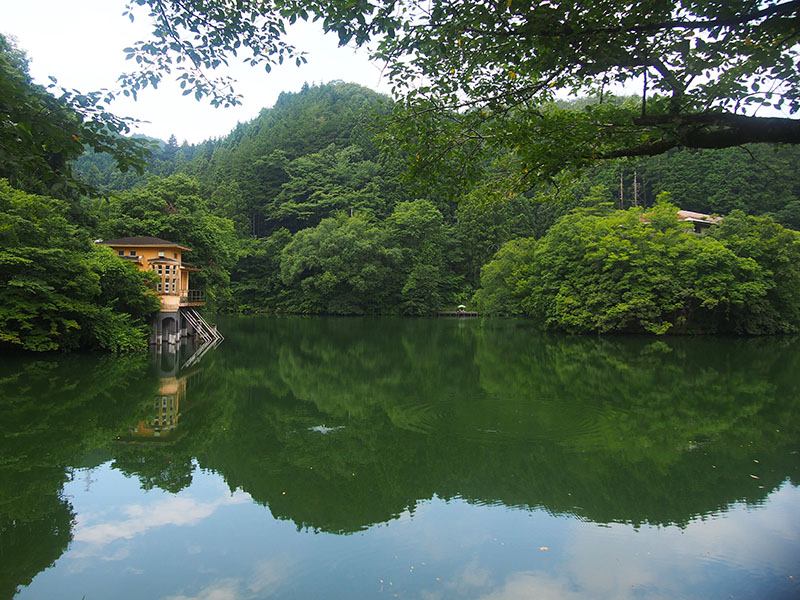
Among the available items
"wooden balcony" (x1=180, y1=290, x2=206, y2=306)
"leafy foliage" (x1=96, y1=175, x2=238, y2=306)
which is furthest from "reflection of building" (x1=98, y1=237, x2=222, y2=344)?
"leafy foliage" (x1=96, y1=175, x2=238, y2=306)

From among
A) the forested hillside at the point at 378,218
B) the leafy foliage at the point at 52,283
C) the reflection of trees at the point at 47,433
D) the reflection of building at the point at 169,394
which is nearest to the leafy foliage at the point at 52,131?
the reflection of trees at the point at 47,433

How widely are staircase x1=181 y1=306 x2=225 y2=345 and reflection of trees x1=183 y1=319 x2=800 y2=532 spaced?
6.45 meters

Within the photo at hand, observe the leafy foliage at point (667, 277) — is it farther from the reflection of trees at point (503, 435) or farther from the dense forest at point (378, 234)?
the reflection of trees at point (503, 435)

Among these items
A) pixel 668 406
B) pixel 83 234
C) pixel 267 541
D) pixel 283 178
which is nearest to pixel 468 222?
pixel 283 178

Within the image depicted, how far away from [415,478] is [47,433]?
18.0ft

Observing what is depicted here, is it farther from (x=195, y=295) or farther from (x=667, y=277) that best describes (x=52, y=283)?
(x=667, y=277)

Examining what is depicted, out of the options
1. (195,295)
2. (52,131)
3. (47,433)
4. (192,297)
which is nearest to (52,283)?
(47,433)

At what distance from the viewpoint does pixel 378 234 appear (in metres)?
43.7

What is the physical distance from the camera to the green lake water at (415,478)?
13.4ft

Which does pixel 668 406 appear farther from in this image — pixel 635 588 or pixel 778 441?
pixel 635 588

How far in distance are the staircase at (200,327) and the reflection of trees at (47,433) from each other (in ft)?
19.6

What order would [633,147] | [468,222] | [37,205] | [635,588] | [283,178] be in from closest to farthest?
[635,588] < [633,147] < [37,205] < [468,222] < [283,178]

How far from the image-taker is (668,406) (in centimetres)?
991

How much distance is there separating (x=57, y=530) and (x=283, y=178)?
180ft
